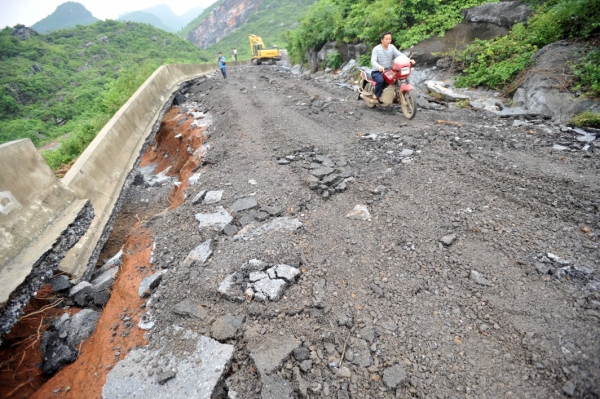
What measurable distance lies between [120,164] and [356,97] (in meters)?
6.72

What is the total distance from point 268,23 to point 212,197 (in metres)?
85.5

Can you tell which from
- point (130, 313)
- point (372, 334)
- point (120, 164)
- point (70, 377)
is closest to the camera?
point (372, 334)

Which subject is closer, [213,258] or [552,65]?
[213,258]

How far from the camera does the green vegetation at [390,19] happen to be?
942 cm

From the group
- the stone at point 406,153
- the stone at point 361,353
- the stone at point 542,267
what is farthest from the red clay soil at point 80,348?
the stone at point 406,153

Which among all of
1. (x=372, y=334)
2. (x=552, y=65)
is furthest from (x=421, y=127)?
(x=372, y=334)

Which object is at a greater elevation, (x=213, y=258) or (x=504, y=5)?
(x=504, y=5)

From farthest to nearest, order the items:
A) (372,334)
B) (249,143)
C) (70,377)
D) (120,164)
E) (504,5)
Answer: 1. (504,5)
2. (249,143)
3. (120,164)
4. (70,377)
5. (372,334)

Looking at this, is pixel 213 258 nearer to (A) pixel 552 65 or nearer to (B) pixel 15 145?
(B) pixel 15 145

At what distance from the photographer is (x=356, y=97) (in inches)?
344

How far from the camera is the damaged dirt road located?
1918 millimetres

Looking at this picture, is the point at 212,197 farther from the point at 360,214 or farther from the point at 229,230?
the point at 360,214

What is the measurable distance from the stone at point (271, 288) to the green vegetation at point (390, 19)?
10214 mm

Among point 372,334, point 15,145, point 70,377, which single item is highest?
point 15,145
